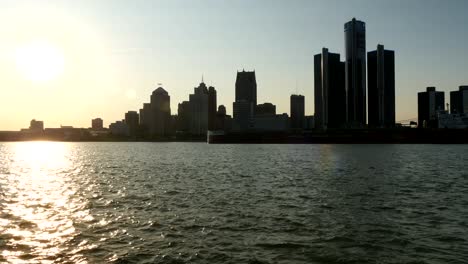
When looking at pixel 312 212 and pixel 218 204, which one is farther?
pixel 218 204

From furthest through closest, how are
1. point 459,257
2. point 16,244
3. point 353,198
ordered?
point 353,198
point 16,244
point 459,257

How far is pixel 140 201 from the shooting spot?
124 feet

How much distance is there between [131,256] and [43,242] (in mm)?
6209

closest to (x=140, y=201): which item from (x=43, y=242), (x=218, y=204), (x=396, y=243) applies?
(x=218, y=204)

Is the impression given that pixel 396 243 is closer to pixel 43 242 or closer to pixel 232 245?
pixel 232 245

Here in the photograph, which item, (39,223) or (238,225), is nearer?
(238,225)

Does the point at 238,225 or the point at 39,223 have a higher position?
the point at 238,225

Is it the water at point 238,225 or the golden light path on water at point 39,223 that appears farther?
the golden light path on water at point 39,223

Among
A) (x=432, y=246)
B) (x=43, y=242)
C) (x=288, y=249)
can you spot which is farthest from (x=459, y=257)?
(x=43, y=242)

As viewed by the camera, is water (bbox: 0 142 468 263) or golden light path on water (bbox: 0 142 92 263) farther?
golden light path on water (bbox: 0 142 92 263)

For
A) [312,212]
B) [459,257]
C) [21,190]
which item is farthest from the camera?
[21,190]

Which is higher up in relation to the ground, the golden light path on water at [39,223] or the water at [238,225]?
the water at [238,225]

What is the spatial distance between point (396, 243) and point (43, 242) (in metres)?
19.0

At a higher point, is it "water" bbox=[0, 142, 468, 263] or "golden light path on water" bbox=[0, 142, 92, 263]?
"water" bbox=[0, 142, 468, 263]
